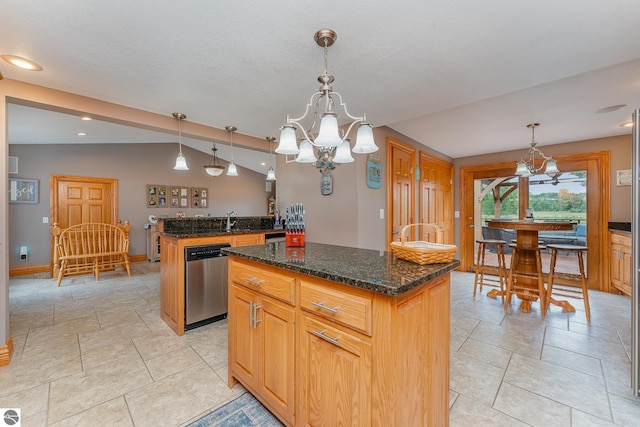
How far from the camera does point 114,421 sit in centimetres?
153

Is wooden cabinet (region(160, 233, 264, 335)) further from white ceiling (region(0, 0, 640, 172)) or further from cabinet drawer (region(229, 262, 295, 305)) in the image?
white ceiling (region(0, 0, 640, 172))

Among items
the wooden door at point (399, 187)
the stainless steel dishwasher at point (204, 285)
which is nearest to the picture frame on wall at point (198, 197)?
the stainless steel dishwasher at point (204, 285)

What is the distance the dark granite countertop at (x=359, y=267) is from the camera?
1.01 m

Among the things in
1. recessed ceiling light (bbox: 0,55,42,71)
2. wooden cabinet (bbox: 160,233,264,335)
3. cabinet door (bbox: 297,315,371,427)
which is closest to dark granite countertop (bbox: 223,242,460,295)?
cabinet door (bbox: 297,315,371,427)

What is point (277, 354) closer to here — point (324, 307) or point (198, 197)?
point (324, 307)

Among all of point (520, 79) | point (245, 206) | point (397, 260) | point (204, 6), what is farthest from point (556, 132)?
point (245, 206)

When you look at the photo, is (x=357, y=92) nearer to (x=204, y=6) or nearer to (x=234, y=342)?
(x=204, y=6)

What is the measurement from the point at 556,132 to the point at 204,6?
14.5 ft

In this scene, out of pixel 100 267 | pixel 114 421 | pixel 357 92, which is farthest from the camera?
pixel 100 267

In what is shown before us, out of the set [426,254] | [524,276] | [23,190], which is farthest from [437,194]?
[23,190]

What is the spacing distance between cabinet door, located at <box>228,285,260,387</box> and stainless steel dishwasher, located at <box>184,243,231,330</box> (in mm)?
949

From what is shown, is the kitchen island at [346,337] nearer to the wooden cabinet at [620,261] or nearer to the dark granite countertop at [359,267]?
the dark granite countertop at [359,267]

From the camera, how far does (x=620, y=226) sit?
3.62 metres

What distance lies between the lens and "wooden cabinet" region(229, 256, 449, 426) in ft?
3.35
